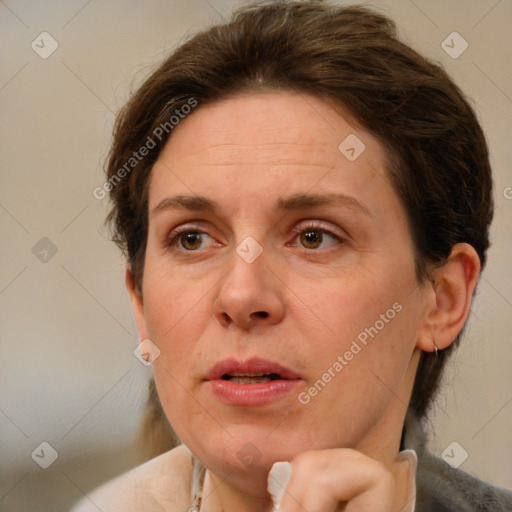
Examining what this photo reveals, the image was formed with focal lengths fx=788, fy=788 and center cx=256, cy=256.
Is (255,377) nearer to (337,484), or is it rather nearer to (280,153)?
(337,484)

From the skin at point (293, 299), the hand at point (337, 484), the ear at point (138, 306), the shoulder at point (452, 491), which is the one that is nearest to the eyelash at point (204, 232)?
the skin at point (293, 299)

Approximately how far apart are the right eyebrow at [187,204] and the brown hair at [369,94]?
0.09 metres

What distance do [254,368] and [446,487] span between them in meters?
0.41

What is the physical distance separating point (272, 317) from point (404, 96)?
363 mm

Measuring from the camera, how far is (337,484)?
974mm

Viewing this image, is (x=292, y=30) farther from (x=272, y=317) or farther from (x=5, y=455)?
(x=5, y=455)

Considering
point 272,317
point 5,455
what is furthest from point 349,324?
point 5,455

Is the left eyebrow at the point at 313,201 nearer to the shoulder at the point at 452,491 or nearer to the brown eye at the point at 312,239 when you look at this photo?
the brown eye at the point at 312,239

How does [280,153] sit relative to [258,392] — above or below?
above

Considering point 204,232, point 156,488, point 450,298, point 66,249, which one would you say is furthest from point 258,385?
point 66,249

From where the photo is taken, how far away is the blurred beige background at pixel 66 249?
1.48 meters

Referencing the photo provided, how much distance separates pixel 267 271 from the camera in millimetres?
1003

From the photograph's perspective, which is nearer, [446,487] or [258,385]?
[258,385]

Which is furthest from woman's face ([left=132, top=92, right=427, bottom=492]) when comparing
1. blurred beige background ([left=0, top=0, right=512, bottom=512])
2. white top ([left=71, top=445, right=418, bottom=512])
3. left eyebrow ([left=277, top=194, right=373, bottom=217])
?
blurred beige background ([left=0, top=0, right=512, bottom=512])
